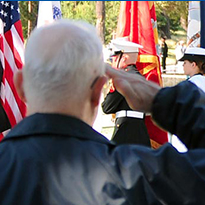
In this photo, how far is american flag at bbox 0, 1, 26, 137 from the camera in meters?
4.80

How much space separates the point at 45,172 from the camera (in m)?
1.12

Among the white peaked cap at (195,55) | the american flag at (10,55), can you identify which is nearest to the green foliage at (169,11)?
the american flag at (10,55)

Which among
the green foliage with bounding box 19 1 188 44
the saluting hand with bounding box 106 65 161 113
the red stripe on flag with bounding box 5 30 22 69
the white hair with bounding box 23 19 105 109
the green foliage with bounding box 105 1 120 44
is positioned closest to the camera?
the white hair with bounding box 23 19 105 109

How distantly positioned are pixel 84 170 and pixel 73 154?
46mm

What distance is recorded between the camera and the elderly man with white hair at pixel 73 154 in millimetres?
1101

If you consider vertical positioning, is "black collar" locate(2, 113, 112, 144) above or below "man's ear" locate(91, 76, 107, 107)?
below

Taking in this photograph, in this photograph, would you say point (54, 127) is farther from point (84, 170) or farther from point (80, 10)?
point (80, 10)

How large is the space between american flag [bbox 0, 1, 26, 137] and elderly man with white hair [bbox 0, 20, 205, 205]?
3556 millimetres

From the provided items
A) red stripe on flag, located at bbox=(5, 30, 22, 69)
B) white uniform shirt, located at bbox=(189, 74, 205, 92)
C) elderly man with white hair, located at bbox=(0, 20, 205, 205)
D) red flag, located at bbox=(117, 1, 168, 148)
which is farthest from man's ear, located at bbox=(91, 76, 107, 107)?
red flag, located at bbox=(117, 1, 168, 148)

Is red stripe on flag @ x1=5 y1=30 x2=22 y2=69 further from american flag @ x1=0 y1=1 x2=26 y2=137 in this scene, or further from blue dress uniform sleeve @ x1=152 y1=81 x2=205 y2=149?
blue dress uniform sleeve @ x1=152 y1=81 x2=205 y2=149

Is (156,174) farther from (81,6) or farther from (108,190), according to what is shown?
(81,6)

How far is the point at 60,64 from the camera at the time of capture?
1094 mm

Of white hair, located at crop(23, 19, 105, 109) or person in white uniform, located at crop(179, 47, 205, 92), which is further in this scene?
person in white uniform, located at crop(179, 47, 205, 92)

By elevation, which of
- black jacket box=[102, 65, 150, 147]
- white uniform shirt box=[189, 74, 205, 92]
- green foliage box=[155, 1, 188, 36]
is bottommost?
green foliage box=[155, 1, 188, 36]
